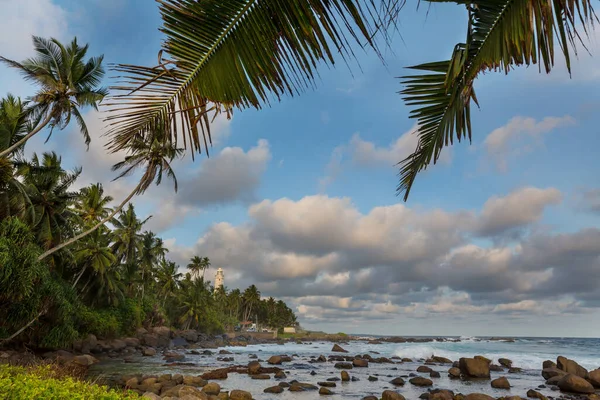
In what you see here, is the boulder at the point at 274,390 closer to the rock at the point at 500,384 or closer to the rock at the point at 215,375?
the rock at the point at 215,375

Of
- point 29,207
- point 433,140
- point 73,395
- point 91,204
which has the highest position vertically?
point 91,204

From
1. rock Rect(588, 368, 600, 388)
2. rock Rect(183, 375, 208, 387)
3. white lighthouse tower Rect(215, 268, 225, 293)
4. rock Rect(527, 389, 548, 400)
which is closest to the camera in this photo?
rock Rect(527, 389, 548, 400)

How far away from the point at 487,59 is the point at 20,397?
7.20 metres

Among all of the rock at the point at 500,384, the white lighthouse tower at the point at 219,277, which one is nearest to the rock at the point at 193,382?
the rock at the point at 500,384

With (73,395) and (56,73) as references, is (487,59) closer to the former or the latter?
(73,395)

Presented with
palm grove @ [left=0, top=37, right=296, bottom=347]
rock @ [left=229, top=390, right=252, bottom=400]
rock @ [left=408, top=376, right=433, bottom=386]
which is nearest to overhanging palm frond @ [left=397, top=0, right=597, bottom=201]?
palm grove @ [left=0, top=37, right=296, bottom=347]

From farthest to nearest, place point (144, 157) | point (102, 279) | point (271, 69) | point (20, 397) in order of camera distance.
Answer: point (102, 279) < point (20, 397) < point (144, 157) < point (271, 69)

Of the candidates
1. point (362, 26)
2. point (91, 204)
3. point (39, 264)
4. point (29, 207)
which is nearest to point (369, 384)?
point (39, 264)

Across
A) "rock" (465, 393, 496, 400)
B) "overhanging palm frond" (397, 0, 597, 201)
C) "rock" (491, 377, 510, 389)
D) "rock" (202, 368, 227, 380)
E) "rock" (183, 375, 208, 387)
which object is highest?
"overhanging palm frond" (397, 0, 597, 201)

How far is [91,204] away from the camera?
35812 millimetres

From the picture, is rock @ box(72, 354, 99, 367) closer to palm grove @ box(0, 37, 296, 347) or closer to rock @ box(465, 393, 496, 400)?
palm grove @ box(0, 37, 296, 347)

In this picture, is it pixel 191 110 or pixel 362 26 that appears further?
pixel 191 110

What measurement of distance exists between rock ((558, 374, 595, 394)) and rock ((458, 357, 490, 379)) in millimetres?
5010

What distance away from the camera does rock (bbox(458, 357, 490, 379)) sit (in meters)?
24.7
